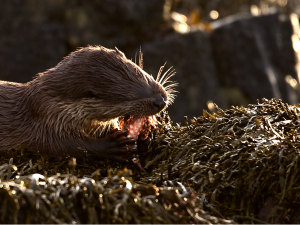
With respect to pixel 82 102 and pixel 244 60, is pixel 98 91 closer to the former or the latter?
pixel 82 102

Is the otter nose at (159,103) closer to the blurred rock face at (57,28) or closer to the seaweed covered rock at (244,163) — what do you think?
the seaweed covered rock at (244,163)

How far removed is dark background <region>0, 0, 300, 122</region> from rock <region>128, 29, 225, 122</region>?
0.02 m

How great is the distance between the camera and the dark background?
649cm

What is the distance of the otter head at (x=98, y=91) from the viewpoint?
8.52 ft

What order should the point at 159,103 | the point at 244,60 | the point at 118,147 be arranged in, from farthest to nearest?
the point at 244,60 < the point at 159,103 < the point at 118,147

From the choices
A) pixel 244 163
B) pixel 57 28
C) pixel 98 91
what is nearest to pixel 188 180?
pixel 244 163

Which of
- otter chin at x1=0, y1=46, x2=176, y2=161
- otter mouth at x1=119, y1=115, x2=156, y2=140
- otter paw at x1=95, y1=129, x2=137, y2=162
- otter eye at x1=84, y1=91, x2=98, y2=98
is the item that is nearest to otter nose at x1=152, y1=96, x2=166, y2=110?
otter chin at x1=0, y1=46, x2=176, y2=161

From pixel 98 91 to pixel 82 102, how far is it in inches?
4.8

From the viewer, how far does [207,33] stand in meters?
7.01

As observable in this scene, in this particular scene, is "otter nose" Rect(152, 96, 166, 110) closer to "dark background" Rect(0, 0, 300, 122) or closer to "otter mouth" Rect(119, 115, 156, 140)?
"otter mouth" Rect(119, 115, 156, 140)

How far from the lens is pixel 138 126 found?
103 inches

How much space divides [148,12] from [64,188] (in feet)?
17.6

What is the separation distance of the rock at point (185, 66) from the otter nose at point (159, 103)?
3.96 meters

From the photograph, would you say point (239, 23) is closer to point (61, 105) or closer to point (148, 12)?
point (148, 12)
